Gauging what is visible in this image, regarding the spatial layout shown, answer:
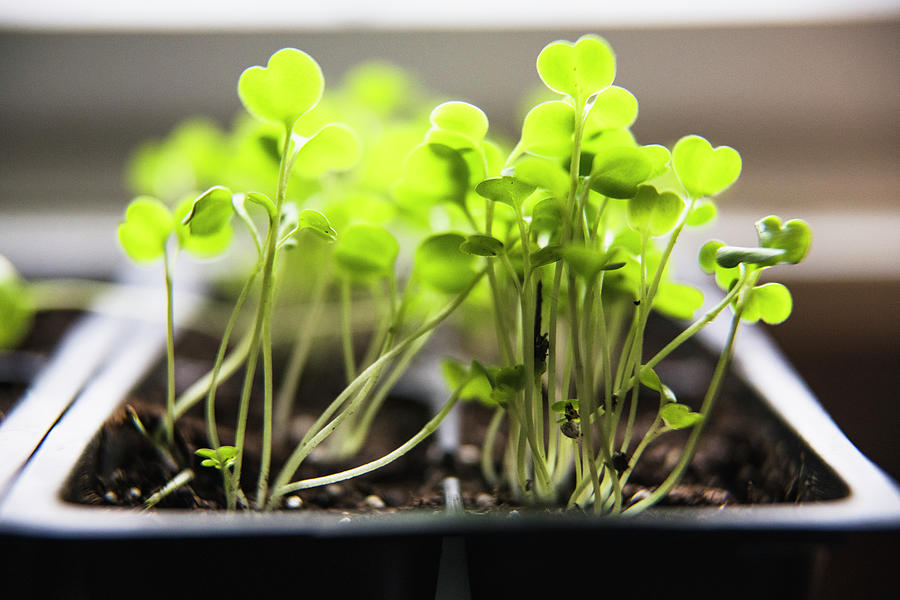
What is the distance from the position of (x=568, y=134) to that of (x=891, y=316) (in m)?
0.81

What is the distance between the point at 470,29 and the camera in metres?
1.17

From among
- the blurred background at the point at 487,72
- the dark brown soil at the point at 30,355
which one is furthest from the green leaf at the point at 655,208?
the blurred background at the point at 487,72

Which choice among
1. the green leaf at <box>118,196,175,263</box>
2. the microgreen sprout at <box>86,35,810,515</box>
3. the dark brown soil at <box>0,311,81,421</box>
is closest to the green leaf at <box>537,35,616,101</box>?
the microgreen sprout at <box>86,35,810,515</box>

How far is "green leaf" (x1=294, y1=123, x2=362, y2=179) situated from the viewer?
532 millimetres

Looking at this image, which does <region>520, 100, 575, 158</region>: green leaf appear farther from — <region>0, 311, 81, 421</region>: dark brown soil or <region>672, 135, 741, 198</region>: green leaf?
<region>0, 311, 81, 421</region>: dark brown soil

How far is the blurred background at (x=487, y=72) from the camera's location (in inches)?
45.3

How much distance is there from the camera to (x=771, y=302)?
49cm

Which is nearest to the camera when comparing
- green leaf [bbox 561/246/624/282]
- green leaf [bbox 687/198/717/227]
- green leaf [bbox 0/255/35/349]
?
green leaf [bbox 561/246/624/282]

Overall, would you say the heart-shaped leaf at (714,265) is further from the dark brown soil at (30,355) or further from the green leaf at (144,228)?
the dark brown soil at (30,355)

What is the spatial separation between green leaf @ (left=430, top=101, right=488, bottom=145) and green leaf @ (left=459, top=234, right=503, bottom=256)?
0.25ft

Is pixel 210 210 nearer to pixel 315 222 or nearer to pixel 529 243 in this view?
pixel 315 222

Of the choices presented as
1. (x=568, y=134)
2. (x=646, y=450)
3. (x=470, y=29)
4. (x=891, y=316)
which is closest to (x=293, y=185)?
(x=568, y=134)

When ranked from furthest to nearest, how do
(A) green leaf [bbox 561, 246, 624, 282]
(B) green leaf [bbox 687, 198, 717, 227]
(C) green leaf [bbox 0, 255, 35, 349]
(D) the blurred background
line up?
(D) the blurred background
(C) green leaf [bbox 0, 255, 35, 349]
(B) green leaf [bbox 687, 198, 717, 227]
(A) green leaf [bbox 561, 246, 624, 282]

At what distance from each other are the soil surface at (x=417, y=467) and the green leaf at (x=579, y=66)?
31 cm
